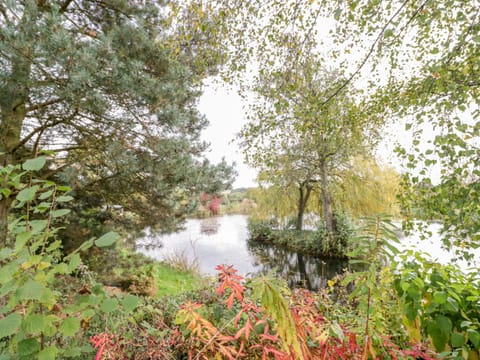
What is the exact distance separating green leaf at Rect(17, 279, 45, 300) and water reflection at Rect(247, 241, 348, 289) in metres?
5.62

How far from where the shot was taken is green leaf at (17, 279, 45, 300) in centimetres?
49

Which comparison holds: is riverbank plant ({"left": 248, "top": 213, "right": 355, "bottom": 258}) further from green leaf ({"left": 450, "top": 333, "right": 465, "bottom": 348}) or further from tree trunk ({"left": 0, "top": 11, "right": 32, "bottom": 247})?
tree trunk ({"left": 0, "top": 11, "right": 32, "bottom": 247})

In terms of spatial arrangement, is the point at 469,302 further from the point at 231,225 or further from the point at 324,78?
the point at 231,225

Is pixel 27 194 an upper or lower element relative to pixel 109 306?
upper

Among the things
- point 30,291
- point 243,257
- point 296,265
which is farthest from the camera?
point 243,257

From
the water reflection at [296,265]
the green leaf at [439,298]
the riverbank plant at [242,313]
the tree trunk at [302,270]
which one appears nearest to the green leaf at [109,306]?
the riverbank plant at [242,313]

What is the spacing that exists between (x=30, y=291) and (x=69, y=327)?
0.15 metres

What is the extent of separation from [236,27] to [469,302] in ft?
8.41

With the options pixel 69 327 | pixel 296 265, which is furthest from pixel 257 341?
pixel 296 265

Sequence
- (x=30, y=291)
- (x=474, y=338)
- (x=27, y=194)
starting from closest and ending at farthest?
1. (x=30, y=291)
2. (x=27, y=194)
3. (x=474, y=338)

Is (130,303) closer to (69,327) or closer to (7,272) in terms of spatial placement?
(69,327)

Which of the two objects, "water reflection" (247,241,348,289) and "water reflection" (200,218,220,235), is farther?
"water reflection" (200,218,220,235)

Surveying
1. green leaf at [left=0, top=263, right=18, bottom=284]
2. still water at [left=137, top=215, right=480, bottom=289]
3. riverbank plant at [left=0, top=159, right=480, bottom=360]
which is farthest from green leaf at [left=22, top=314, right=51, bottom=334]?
still water at [left=137, top=215, right=480, bottom=289]

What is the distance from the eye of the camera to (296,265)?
7.06 meters
